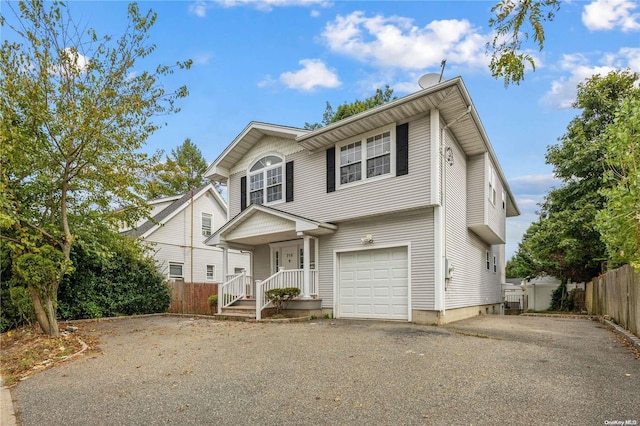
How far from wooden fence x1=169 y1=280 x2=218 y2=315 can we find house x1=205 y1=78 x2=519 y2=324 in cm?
372

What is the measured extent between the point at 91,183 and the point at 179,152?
88.3 ft

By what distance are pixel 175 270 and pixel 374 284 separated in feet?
41.8

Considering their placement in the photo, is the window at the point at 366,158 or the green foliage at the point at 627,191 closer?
the green foliage at the point at 627,191

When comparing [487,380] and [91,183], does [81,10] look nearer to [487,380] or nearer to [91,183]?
[91,183]

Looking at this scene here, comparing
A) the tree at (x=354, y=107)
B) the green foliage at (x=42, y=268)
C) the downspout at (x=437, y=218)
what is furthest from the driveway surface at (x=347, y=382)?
the tree at (x=354, y=107)

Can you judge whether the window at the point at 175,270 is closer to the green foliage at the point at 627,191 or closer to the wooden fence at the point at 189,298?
the wooden fence at the point at 189,298

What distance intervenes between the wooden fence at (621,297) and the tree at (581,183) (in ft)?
8.65

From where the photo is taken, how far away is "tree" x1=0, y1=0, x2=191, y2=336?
804 centimetres

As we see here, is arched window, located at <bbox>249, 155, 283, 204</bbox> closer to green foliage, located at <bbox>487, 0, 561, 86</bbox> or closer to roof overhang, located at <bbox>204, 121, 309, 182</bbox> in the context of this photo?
roof overhang, located at <bbox>204, 121, 309, 182</bbox>

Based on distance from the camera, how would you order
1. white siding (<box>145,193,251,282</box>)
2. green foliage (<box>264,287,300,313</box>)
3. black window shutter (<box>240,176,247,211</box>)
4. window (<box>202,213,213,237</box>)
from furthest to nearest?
window (<box>202,213,213,237</box>)
white siding (<box>145,193,251,282</box>)
black window shutter (<box>240,176,247,211</box>)
green foliage (<box>264,287,300,313</box>)

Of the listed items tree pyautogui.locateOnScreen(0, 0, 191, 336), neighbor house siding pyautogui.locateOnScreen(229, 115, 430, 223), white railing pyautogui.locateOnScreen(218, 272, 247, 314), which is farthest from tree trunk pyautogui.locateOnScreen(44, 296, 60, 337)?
neighbor house siding pyautogui.locateOnScreen(229, 115, 430, 223)

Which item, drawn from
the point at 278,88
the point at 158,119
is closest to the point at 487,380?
the point at 158,119

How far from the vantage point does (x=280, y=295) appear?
1133 centimetres

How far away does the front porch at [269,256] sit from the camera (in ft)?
38.6
